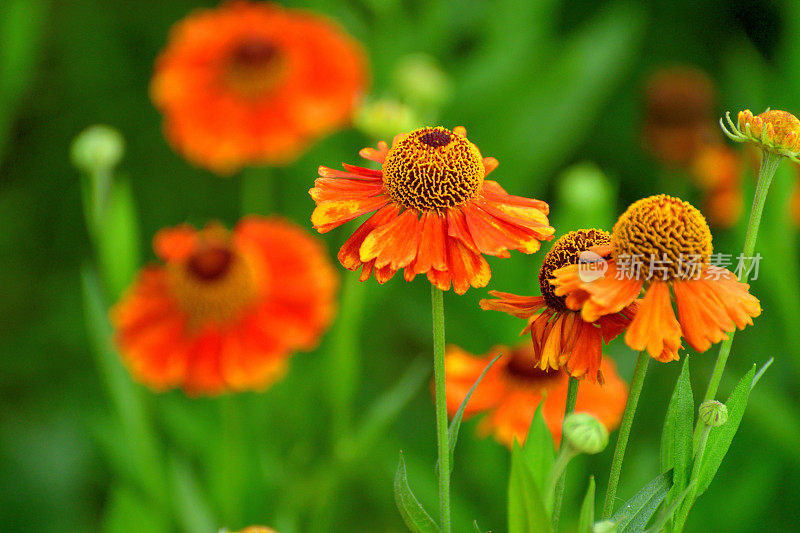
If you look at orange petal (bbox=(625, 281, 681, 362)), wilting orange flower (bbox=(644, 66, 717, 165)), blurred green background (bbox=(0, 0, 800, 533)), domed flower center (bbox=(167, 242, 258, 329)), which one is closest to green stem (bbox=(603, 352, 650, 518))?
orange petal (bbox=(625, 281, 681, 362))

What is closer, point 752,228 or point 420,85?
point 752,228

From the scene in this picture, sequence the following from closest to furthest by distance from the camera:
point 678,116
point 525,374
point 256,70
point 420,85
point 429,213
→ point 429,213 < point 525,374 < point 420,85 < point 256,70 < point 678,116

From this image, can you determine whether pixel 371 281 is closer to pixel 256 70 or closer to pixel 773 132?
pixel 256 70

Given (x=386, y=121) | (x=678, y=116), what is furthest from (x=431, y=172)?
(x=678, y=116)

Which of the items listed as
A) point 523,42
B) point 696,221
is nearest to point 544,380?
point 696,221

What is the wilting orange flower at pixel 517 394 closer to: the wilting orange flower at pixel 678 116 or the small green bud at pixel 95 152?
the small green bud at pixel 95 152

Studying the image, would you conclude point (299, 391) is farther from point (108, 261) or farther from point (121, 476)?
point (108, 261)
